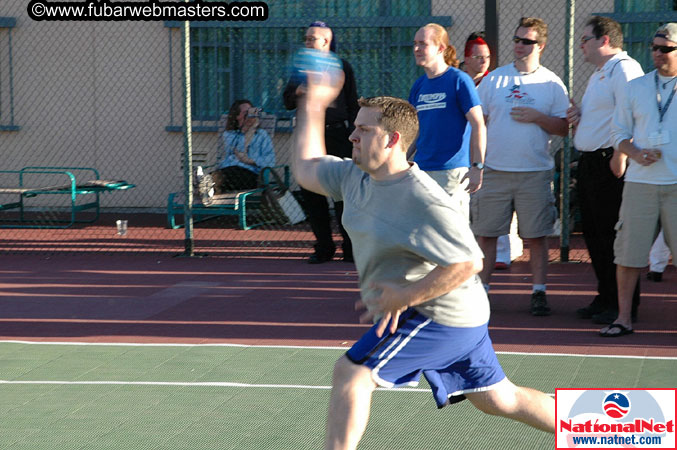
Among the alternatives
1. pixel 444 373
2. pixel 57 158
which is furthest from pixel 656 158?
pixel 57 158

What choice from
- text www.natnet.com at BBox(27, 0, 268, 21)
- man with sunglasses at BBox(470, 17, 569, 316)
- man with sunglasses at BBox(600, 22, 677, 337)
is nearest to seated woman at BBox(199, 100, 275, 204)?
text www.natnet.com at BBox(27, 0, 268, 21)

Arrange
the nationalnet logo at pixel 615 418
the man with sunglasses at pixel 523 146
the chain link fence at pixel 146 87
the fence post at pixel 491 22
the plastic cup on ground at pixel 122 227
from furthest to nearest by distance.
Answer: the chain link fence at pixel 146 87
the plastic cup on ground at pixel 122 227
the fence post at pixel 491 22
the man with sunglasses at pixel 523 146
the nationalnet logo at pixel 615 418

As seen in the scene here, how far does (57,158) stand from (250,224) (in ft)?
11.0

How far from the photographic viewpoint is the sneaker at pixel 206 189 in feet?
42.0

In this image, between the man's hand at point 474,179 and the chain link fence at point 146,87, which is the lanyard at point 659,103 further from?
the chain link fence at point 146,87

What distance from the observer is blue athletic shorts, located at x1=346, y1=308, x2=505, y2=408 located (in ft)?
13.6

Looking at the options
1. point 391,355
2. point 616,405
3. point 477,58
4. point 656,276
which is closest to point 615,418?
point 616,405

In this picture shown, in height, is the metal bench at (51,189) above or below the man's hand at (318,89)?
below

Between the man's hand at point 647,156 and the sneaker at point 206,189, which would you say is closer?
the man's hand at point 647,156

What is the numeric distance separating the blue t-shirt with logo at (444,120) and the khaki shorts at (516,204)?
40 cm

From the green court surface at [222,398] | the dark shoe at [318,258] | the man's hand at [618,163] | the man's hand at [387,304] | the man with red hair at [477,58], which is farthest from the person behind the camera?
the dark shoe at [318,258]

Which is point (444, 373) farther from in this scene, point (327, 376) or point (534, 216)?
point (534, 216)

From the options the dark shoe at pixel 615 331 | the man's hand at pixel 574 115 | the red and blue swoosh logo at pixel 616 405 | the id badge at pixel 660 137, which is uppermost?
the man's hand at pixel 574 115

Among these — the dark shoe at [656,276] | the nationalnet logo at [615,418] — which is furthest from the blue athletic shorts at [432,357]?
the dark shoe at [656,276]
